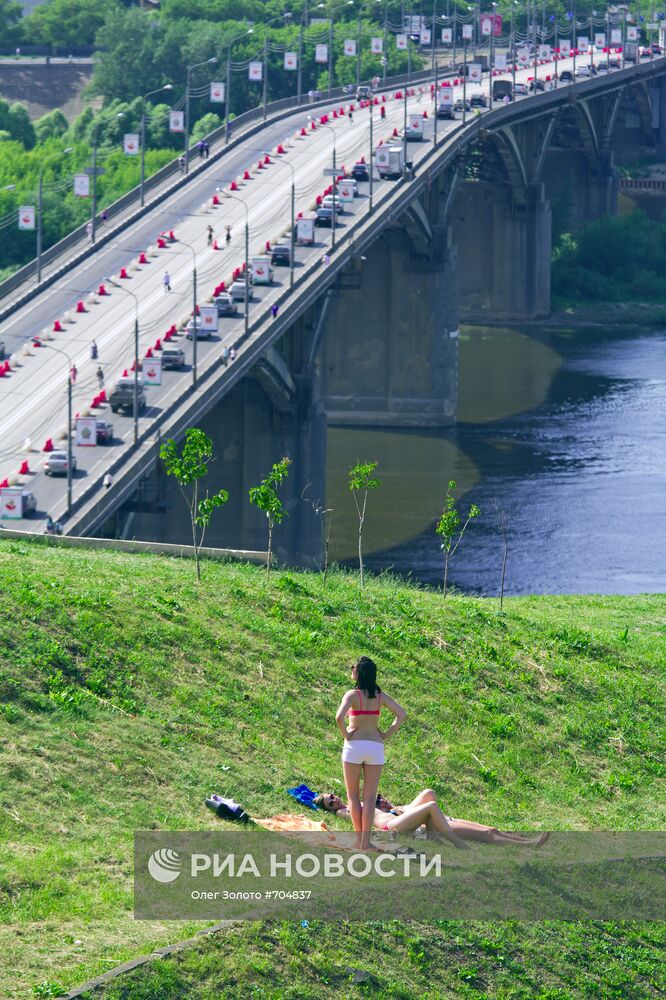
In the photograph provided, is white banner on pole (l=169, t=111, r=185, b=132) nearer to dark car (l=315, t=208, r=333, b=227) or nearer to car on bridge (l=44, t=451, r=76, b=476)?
dark car (l=315, t=208, r=333, b=227)

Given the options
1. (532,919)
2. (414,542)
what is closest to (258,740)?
(532,919)

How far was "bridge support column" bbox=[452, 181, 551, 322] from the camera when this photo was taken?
146 metres

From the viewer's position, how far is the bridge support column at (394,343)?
112m

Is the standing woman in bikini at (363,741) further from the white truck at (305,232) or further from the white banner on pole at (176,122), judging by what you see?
the white banner on pole at (176,122)

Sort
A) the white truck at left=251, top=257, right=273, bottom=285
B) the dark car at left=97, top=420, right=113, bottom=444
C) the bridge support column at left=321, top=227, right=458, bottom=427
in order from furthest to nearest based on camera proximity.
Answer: the bridge support column at left=321, top=227, right=458, bottom=427 → the white truck at left=251, top=257, right=273, bottom=285 → the dark car at left=97, top=420, right=113, bottom=444

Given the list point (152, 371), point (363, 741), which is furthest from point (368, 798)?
point (152, 371)

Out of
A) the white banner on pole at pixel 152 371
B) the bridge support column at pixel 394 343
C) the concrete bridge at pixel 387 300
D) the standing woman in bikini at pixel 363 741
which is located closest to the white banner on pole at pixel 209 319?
the concrete bridge at pixel 387 300

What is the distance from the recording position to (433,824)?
934 inches

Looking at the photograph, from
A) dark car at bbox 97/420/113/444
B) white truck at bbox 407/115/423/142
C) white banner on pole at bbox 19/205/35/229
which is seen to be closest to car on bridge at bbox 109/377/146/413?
dark car at bbox 97/420/113/444

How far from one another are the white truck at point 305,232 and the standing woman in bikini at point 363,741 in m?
69.2

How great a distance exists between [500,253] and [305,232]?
188 feet

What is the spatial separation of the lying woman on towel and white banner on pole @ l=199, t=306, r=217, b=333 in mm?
55449

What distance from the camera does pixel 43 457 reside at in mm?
66188
